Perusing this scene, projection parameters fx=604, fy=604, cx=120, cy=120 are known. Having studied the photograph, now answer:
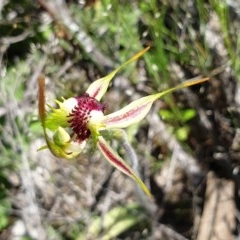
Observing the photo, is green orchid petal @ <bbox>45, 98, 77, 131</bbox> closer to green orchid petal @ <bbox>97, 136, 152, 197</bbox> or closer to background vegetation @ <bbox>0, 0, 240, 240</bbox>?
green orchid petal @ <bbox>97, 136, 152, 197</bbox>

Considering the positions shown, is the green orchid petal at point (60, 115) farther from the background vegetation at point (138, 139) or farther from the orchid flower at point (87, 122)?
the background vegetation at point (138, 139)

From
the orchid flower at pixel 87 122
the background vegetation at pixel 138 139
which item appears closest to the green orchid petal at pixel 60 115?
the orchid flower at pixel 87 122

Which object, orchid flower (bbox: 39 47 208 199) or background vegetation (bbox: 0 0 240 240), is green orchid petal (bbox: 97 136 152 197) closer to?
orchid flower (bbox: 39 47 208 199)

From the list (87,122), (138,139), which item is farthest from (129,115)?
(138,139)

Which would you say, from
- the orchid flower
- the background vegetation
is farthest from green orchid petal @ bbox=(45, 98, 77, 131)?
the background vegetation

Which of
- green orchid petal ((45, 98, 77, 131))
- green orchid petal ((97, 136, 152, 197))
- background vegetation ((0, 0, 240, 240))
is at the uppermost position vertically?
green orchid petal ((45, 98, 77, 131))

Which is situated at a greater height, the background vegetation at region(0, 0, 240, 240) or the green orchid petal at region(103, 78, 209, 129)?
the green orchid petal at region(103, 78, 209, 129)

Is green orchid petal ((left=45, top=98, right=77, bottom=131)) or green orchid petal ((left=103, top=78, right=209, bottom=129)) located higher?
green orchid petal ((left=45, top=98, right=77, bottom=131))

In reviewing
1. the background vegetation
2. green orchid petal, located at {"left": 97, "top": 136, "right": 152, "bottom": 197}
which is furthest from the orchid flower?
the background vegetation

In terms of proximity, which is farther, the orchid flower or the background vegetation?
the background vegetation
